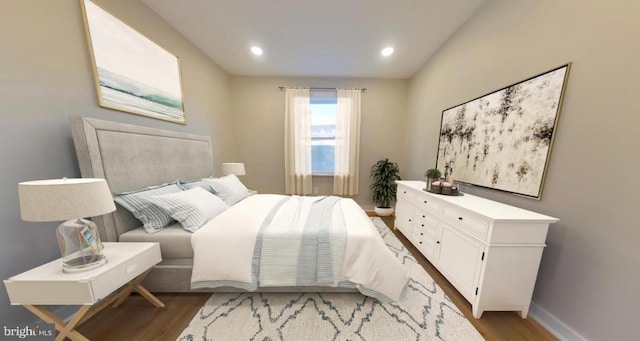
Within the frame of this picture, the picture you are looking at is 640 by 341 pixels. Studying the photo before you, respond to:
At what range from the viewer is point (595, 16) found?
112 centimetres

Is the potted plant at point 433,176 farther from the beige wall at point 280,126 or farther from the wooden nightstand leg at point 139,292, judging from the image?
the wooden nightstand leg at point 139,292

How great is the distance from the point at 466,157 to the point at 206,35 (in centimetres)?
347

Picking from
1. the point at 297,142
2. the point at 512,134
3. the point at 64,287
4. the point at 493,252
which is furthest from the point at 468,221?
the point at 297,142

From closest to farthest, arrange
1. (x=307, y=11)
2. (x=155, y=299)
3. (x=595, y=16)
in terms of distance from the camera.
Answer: (x=595, y=16)
(x=155, y=299)
(x=307, y=11)

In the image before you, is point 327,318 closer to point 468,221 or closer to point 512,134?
point 468,221

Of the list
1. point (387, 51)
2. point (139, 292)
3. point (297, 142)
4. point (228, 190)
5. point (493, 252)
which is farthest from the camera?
point (297, 142)

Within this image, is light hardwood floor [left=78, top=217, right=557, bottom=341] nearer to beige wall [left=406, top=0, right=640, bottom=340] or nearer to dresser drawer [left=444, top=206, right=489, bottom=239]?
beige wall [left=406, top=0, right=640, bottom=340]

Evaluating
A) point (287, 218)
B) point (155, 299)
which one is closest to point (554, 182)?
point (287, 218)

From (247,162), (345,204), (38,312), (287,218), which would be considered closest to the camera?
(38,312)

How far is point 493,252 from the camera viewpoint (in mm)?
1288

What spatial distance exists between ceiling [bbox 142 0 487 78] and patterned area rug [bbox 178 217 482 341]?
9.06 feet

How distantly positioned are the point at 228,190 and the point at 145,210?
0.82m

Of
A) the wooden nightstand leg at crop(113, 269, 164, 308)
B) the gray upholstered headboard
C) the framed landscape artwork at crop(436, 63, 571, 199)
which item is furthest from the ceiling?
the wooden nightstand leg at crop(113, 269, 164, 308)

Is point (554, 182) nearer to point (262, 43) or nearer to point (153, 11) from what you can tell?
point (262, 43)
